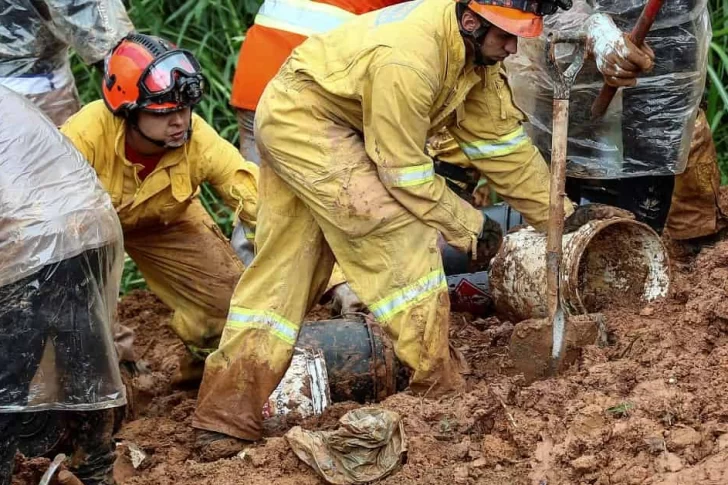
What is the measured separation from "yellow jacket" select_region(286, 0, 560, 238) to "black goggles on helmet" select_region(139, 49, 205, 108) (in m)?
0.68

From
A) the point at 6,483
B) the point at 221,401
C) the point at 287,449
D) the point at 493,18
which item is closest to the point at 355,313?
the point at 221,401

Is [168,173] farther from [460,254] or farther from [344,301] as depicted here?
[460,254]

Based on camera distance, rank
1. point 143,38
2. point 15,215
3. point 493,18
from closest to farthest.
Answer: point 15,215 → point 493,18 → point 143,38

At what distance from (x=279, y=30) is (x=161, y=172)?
102 centimetres

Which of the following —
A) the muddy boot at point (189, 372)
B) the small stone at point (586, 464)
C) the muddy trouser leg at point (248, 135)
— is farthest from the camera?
the muddy trouser leg at point (248, 135)

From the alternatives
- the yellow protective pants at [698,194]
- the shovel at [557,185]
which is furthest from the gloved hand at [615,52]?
the yellow protective pants at [698,194]

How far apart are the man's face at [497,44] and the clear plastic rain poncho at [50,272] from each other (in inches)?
53.6

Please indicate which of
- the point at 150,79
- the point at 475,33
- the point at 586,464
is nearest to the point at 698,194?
the point at 475,33

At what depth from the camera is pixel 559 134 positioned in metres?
3.80

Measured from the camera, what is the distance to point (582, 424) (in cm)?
324

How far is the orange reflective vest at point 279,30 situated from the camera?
5062mm

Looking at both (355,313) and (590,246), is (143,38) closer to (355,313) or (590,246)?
(355,313)

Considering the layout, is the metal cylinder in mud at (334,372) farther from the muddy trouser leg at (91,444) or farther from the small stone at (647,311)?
the small stone at (647,311)

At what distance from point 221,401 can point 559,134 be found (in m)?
1.53
